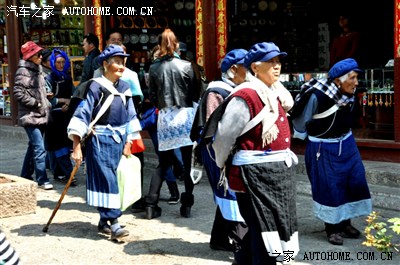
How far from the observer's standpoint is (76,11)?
13766mm

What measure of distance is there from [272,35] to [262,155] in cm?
971

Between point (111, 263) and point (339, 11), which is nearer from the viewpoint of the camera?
point (111, 263)

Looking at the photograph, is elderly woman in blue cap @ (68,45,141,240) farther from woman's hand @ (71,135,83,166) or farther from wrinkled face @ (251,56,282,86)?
wrinkled face @ (251,56,282,86)

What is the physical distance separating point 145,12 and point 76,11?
6.37ft

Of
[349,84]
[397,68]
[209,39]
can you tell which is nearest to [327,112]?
[349,84]

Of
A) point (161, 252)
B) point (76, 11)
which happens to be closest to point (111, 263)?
point (161, 252)

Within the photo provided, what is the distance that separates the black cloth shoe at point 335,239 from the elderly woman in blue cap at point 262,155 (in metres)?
1.62

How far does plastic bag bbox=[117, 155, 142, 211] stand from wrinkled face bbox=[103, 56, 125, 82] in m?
0.75

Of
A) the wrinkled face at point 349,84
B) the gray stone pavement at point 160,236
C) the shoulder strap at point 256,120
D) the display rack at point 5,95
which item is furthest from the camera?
the display rack at point 5,95

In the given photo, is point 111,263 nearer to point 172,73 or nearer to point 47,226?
point 47,226

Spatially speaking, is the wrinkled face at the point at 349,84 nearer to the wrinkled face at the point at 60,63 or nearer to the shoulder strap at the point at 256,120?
the shoulder strap at the point at 256,120

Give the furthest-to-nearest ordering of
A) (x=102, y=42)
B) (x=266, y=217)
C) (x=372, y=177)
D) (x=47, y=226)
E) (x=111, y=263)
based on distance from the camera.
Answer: (x=102, y=42) < (x=372, y=177) < (x=47, y=226) < (x=111, y=263) < (x=266, y=217)

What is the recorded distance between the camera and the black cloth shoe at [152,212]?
22.9ft

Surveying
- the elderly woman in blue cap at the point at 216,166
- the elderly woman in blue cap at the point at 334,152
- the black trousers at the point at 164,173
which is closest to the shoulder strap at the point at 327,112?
the elderly woman in blue cap at the point at 334,152
